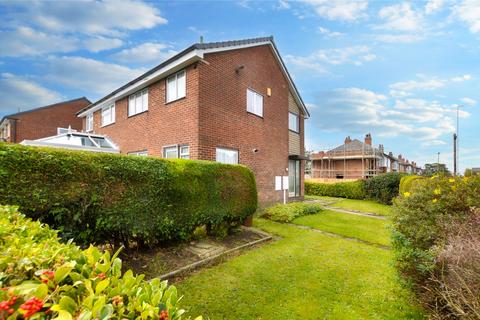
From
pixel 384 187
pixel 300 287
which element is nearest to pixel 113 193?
pixel 300 287

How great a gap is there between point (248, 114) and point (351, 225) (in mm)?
6752

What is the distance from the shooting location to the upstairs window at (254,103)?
11.9 metres

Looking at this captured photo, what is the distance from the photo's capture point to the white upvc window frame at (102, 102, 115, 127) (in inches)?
572

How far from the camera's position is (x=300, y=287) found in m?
4.49

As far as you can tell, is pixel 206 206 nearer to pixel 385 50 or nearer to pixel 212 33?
pixel 212 33

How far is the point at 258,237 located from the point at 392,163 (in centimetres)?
4864

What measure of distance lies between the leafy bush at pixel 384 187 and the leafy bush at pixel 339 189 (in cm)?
65

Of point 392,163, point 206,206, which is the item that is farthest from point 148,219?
point 392,163

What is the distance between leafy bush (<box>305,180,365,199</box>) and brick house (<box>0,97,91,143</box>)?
1052 inches

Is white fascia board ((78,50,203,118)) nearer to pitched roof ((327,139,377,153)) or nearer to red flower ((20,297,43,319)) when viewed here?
red flower ((20,297,43,319))

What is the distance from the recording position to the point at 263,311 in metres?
3.71

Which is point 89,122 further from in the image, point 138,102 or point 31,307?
point 31,307

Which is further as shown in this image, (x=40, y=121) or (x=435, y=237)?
(x=40, y=121)

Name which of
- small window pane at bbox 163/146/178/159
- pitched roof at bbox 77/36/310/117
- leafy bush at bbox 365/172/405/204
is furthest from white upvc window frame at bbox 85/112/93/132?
leafy bush at bbox 365/172/405/204
